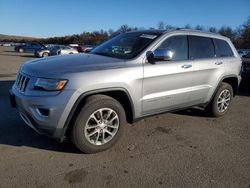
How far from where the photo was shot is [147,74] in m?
4.20

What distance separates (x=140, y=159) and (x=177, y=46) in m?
2.13

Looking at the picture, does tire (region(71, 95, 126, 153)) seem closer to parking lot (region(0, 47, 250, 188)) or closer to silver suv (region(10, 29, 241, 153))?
silver suv (region(10, 29, 241, 153))

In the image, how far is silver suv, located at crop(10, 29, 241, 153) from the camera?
356 cm

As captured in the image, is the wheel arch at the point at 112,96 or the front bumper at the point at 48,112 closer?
the front bumper at the point at 48,112

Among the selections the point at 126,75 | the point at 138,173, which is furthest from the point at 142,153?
the point at 126,75

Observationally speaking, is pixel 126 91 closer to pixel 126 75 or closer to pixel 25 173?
pixel 126 75

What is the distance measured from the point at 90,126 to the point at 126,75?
88 cm

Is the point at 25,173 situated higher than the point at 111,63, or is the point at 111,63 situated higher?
the point at 111,63

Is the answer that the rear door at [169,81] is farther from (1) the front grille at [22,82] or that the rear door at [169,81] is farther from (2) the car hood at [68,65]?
(1) the front grille at [22,82]

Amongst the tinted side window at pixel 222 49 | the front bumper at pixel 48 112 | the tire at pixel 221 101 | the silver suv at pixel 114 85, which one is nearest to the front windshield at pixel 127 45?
the silver suv at pixel 114 85

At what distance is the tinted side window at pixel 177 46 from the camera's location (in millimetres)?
4664

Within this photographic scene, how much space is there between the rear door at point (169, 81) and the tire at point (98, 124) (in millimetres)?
530

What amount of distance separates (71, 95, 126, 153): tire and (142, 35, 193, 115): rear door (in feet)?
1.74

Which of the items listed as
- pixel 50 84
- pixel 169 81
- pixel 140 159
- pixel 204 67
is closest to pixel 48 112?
pixel 50 84
